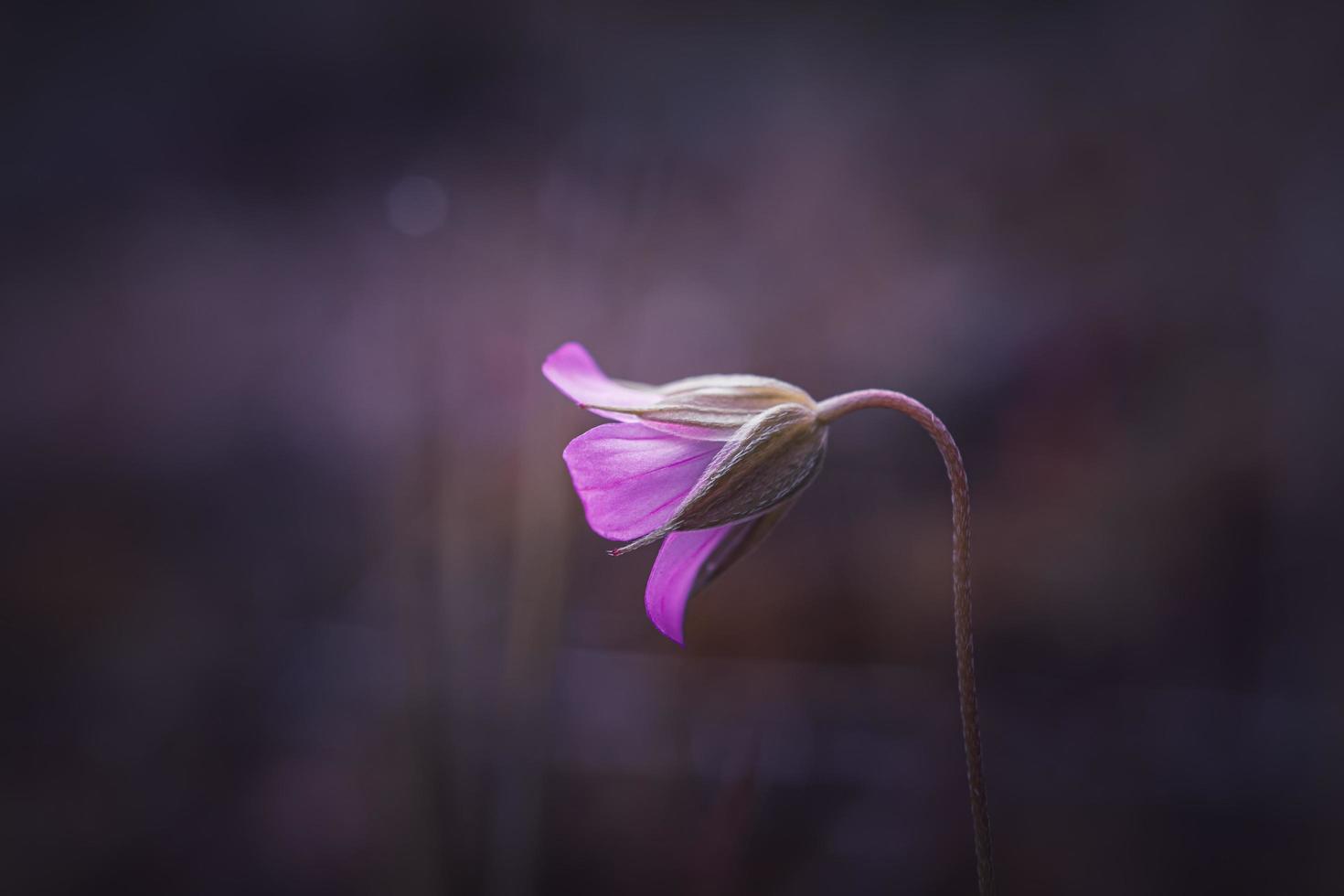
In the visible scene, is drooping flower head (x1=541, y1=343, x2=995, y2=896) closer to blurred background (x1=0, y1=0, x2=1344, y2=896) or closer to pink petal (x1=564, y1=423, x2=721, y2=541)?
pink petal (x1=564, y1=423, x2=721, y2=541)

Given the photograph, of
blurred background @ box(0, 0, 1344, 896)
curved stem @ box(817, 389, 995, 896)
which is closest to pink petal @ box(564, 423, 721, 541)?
curved stem @ box(817, 389, 995, 896)

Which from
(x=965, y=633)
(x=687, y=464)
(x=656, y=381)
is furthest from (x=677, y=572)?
(x=656, y=381)

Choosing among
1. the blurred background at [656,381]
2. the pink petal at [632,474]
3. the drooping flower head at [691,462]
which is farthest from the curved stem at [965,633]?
the blurred background at [656,381]

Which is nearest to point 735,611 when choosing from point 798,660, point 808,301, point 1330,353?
point 798,660

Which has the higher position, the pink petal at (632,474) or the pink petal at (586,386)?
the pink petal at (586,386)

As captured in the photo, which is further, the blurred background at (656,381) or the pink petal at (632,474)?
the blurred background at (656,381)

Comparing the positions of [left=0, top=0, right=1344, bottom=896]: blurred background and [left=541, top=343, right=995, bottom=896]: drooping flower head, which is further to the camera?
[left=0, top=0, right=1344, bottom=896]: blurred background

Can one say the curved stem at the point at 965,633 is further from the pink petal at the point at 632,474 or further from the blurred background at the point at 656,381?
the blurred background at the point at 656,381

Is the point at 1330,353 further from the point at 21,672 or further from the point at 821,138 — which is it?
the point at 21,672
